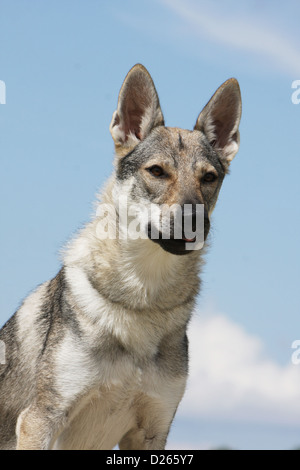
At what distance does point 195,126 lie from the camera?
1086 centimetres

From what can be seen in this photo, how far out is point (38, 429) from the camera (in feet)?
31.7

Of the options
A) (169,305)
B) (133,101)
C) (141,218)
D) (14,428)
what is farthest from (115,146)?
(14,428)

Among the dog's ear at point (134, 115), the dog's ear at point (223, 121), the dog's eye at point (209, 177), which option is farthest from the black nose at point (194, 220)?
the dog's ear at point (223, 121)

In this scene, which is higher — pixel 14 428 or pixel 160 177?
pixel 160 177

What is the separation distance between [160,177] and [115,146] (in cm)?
105

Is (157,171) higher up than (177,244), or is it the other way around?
(157,171)

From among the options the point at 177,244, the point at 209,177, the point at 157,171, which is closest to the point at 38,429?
the point at 177,244

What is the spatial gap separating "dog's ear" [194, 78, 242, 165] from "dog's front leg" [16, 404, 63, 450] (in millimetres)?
4055

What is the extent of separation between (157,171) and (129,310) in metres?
1.80

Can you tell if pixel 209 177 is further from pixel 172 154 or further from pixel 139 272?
pixel 139 272

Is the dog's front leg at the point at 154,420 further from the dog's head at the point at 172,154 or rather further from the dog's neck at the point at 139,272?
the dog's head at the point at 172,154

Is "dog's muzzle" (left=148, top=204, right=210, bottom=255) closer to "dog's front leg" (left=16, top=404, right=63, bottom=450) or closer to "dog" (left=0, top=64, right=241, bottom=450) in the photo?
"dog" (left=0, top=64, right=241, bottom=450)
